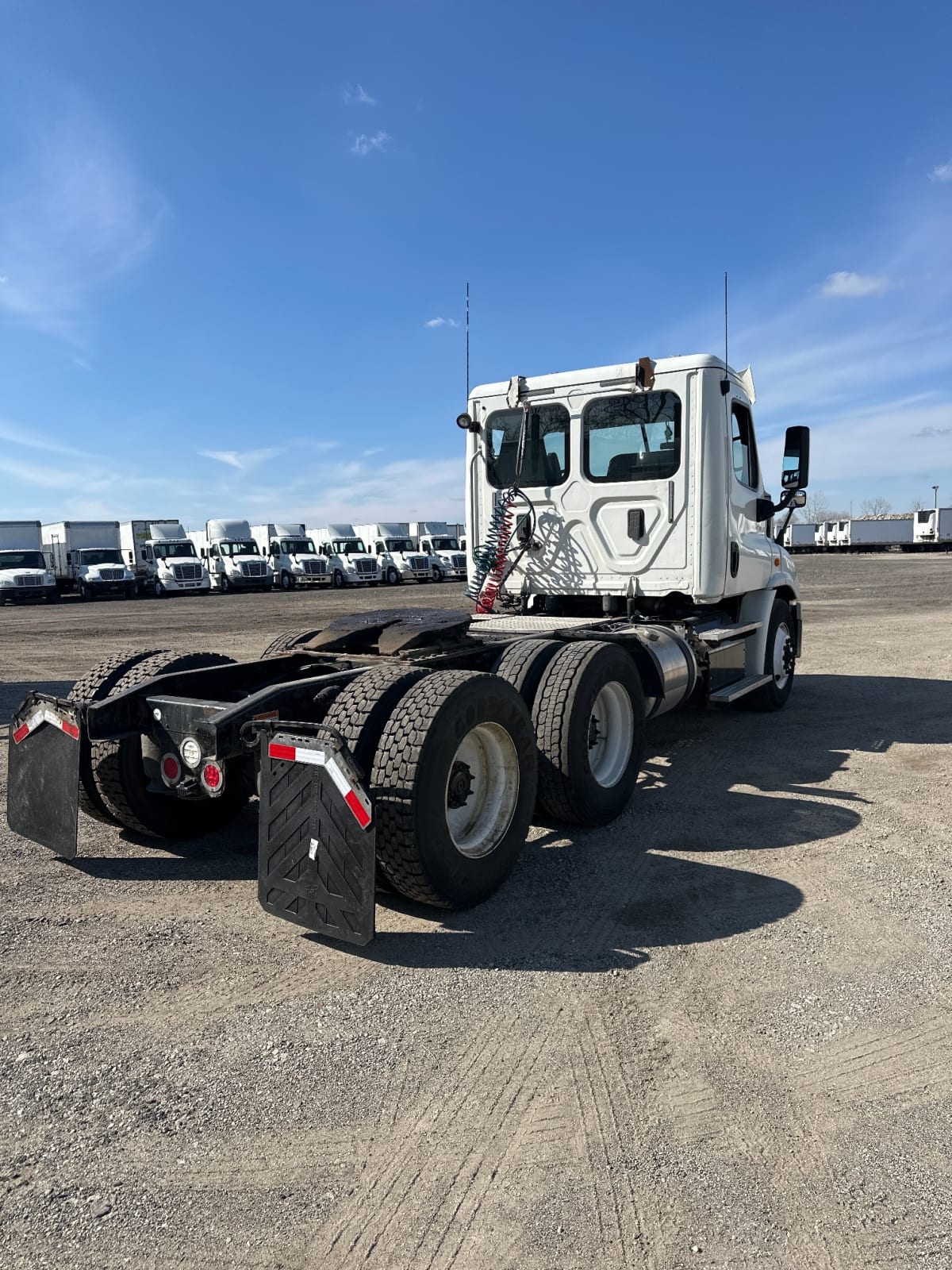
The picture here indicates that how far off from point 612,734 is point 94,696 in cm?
303

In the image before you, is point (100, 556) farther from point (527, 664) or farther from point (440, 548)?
point (527, 664)

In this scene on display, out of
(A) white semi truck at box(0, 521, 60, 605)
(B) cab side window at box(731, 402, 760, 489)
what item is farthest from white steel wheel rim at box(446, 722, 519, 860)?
(A) white semi truck at box(0, 521, 60, 605)

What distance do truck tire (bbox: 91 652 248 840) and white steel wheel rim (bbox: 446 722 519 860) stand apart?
1.07 metres

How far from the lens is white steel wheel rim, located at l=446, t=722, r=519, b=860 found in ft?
13.1

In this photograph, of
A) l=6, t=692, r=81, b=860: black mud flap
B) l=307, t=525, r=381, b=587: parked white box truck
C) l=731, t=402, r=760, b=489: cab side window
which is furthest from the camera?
l=307, t=525, r=381, b=587: parked white box truck

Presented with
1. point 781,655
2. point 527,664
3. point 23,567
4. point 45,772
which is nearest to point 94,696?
point 45,772

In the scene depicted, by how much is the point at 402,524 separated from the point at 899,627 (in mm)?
29252

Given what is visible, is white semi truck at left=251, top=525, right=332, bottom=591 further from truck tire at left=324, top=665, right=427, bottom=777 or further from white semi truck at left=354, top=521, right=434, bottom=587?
Answer: truck tire at left=324, top=665, right=427, bottom=777

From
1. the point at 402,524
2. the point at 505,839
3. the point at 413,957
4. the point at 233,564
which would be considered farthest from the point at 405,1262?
the point at 402,524

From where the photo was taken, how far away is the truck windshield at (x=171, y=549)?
118 ft

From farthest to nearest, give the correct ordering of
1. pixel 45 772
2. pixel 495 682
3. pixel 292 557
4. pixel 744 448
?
pixel 292 557
pixel 744 448
pixel 45 772
pixel 495 682

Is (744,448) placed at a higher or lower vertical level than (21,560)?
higher

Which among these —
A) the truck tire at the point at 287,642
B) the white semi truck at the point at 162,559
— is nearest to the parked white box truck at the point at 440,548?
the white semi truck at the point at 162,559

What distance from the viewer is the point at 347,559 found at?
39.7 meters
